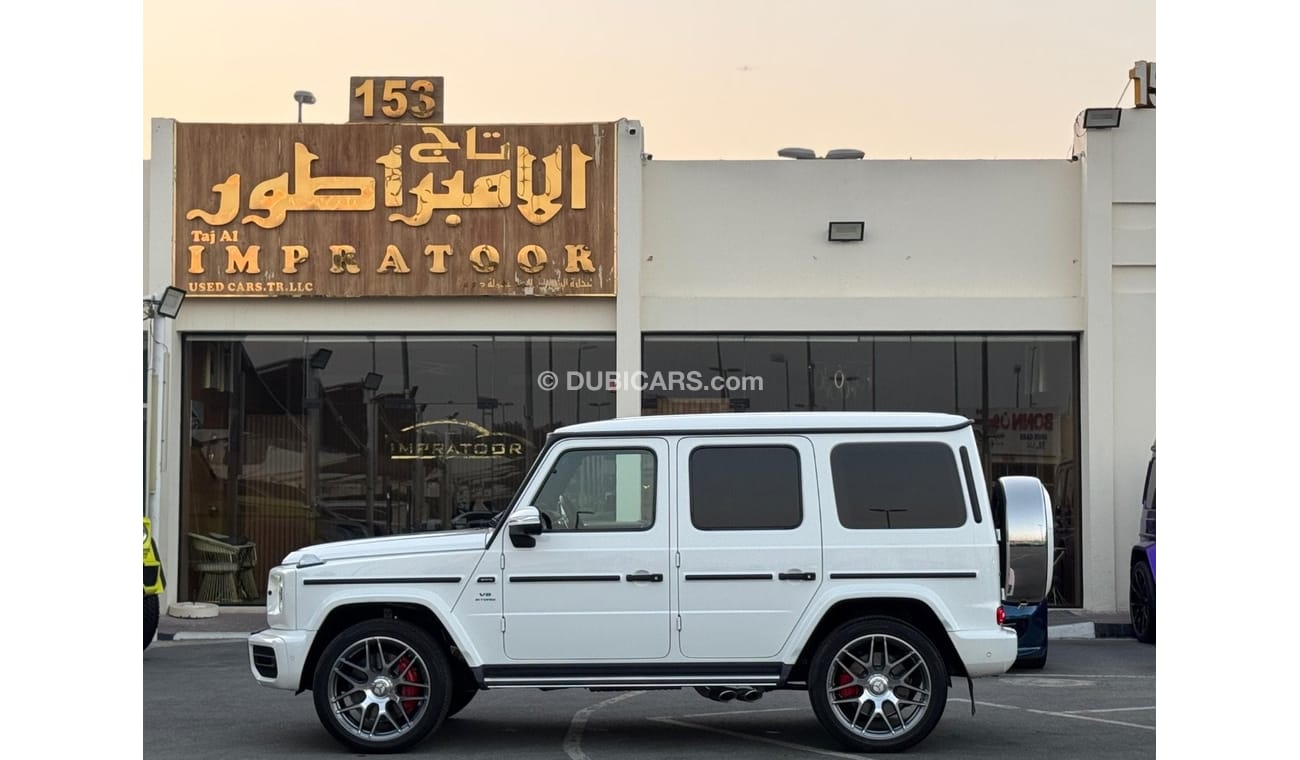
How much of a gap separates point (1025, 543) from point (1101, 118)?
12.2 meters

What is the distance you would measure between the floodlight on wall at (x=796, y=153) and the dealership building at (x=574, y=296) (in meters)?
0.74

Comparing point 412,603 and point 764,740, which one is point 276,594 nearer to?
point 412,603

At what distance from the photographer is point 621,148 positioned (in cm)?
2048

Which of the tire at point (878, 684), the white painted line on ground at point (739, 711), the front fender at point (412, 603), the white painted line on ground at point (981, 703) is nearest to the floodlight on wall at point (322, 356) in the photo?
the white painted line on ground at point (739, 711)

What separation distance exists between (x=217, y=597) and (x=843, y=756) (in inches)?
536

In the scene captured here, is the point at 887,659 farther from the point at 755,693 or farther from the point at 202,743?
the point at 202,743

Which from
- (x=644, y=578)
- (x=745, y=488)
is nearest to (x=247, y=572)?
(x=644, y=578)

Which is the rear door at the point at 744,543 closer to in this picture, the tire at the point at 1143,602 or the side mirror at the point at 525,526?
the side mirror at the point at 525,526

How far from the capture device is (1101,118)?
20.3m

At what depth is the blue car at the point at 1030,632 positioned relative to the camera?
47.8 feet

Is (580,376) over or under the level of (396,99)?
under
